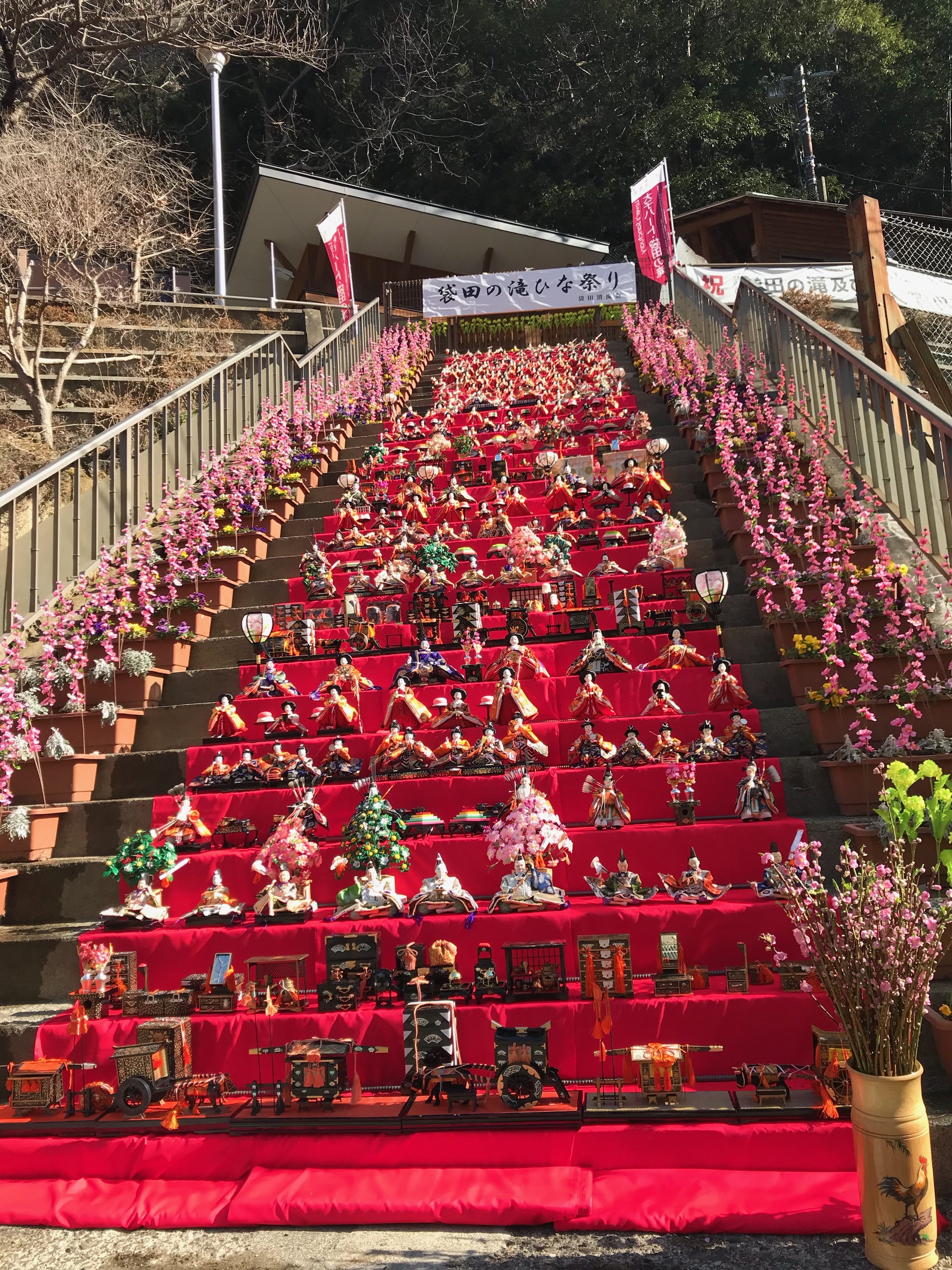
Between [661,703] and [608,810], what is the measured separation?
1068 mm

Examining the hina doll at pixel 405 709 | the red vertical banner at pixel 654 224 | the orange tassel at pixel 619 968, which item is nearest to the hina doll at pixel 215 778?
the hina doll at pixel 405 709

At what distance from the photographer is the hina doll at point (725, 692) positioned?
19.5 ft

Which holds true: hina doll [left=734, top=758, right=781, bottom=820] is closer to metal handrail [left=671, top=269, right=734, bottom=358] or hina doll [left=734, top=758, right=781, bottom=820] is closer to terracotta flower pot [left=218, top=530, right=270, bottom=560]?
terracotta flower pot [left=218, top=530, right=270, bottom=560]

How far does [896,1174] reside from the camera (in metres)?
2.92

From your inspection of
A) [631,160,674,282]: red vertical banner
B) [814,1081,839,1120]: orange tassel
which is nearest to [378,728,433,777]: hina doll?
[814,1081,839,1120]: orange tassel

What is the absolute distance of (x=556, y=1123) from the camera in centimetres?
362

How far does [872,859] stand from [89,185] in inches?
557

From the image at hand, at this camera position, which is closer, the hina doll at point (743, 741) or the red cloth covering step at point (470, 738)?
the hina doll at point (743, 741)

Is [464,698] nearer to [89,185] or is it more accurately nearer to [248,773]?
[248,773]

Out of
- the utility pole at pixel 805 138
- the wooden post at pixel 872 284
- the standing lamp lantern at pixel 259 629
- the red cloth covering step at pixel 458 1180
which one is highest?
the utility pole at pixel 805 138

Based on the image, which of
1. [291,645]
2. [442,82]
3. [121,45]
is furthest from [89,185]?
[442,82]

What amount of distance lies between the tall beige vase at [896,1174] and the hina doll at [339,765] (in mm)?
3490

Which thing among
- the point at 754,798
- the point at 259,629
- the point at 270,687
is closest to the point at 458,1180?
the point at 754,798

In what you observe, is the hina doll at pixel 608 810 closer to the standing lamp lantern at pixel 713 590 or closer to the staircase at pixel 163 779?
the staircase at pixel 163 779
